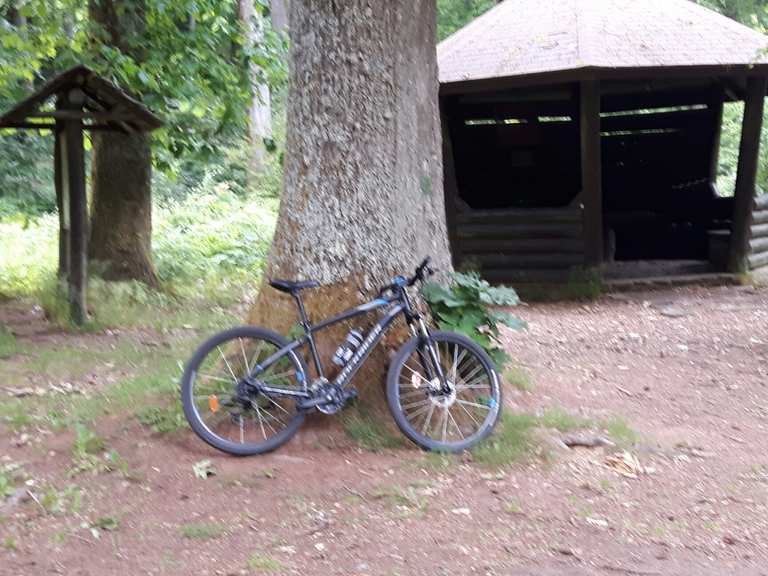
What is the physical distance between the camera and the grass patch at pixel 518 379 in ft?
21.5

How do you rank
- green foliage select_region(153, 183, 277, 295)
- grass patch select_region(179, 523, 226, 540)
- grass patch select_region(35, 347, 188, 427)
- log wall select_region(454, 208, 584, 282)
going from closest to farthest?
1. grass patch select_region(179, 523, 226, 540)
2. grass patch select_region(35, 347, 188, 427)
3. log wall select_region(454, 208, 584, 282)
4. green foliage select_region(153, 183, 277, 295)

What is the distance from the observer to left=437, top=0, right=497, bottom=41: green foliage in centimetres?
3086

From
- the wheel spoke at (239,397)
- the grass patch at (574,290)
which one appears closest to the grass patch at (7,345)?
the wheel spoke at (239,397)

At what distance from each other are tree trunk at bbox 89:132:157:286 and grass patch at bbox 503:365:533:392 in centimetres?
558

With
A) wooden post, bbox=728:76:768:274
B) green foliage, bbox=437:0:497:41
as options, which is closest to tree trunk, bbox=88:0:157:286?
wooden post, bbox=728:76:768:274

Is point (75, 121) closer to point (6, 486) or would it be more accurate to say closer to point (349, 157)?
point (349, 157)

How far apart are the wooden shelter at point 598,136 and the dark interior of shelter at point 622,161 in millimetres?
19

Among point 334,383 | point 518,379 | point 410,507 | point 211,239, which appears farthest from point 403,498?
point 211,239

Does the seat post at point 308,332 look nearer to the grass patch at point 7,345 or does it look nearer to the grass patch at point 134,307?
the grass patch at point 7,345

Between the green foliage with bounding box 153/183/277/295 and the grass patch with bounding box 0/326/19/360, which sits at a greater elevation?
the green foliage with bounding box 153/183/277/295

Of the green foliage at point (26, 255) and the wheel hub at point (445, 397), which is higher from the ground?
the green foliage at point (26, 255)

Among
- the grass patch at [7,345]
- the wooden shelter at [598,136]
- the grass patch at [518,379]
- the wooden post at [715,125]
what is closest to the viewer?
the grass patch at [518,379]

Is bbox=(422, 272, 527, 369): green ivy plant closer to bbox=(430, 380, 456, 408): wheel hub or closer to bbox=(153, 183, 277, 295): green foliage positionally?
bbox=(430, 380, 456, 408): wheel hub

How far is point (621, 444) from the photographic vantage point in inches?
219
